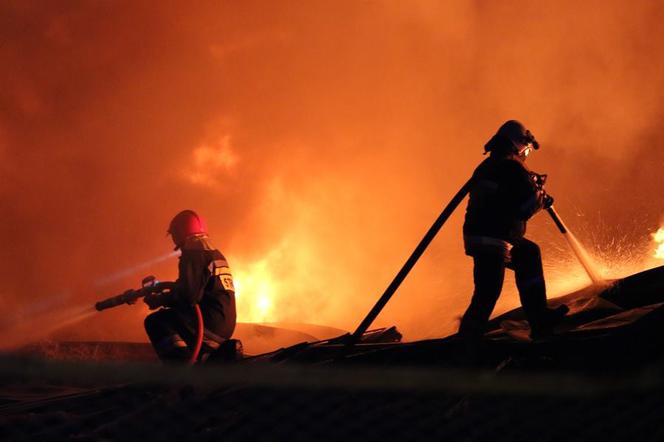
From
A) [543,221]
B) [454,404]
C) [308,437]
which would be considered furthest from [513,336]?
[543,221]

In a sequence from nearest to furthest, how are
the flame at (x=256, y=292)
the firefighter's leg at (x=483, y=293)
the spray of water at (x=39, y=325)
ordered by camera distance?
the firefighter's leg at (x=483, y=293), the spray of water at (x=39, y=325), the flame at (x=256, y=292)

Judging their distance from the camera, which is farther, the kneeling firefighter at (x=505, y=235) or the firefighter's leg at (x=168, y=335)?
the firefighter's leg at (x=168, y=335)

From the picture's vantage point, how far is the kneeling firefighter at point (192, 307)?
5.00 m

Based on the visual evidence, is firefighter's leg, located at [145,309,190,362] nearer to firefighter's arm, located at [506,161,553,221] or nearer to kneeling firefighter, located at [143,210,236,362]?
kneeling firefighter, located at [143,210,236,362]

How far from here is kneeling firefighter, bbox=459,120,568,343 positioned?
4395 mm

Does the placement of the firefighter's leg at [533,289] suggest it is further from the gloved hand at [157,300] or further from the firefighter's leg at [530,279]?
the gloved hand at [157,300]

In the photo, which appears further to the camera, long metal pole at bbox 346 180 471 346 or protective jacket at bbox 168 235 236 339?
protective jacket at bbox 168 235 236 339

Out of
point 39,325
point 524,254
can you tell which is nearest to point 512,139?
point 524,254

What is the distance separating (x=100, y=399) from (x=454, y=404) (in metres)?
2.19

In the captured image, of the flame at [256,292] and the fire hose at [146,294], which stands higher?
the flame at [256,292]

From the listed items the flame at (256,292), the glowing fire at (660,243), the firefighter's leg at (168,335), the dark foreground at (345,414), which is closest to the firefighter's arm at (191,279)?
the firefighter's leg at (168,335)

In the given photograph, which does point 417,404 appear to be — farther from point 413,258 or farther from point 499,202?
point 499,202

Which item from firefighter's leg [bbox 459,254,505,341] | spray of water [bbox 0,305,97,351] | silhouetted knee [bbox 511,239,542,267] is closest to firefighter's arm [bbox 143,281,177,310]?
firefighter's leg [bbox 459,254,505,341]

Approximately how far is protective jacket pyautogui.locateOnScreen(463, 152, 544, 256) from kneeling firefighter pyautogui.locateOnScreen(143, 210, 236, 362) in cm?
191
